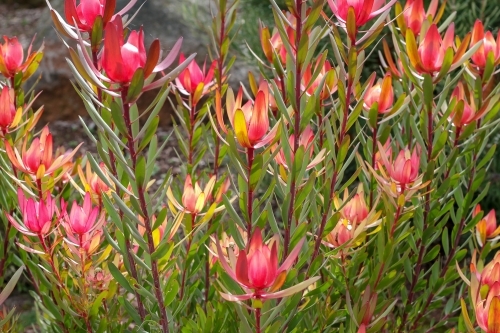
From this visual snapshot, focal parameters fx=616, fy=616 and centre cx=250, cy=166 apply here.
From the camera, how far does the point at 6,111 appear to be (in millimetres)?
1095

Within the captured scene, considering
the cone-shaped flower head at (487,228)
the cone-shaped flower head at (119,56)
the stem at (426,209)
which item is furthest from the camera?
the cone-shaped flower head at (487,228)

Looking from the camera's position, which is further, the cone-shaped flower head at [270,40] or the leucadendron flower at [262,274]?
the cone-shaped flower head at [270,40]

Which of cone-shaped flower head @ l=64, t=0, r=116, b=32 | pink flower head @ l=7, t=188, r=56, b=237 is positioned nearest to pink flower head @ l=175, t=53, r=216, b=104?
pink flower head @ l=7, t=188, r=56, b=237

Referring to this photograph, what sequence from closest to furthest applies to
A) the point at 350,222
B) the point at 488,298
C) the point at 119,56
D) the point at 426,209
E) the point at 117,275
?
the point at 119,56, the point at 488,298, the point at 117,275, the point at 350,222, the point at 426,209

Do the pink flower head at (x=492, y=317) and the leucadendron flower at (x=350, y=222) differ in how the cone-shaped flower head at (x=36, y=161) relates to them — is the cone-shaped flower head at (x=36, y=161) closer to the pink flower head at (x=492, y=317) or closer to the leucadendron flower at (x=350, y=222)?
the leucadendron flower at (x=350, y=222)

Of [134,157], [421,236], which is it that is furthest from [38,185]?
[421,236]

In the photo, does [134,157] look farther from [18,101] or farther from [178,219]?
[18,101]

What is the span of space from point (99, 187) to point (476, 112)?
27.7 inches

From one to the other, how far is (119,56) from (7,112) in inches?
21.2

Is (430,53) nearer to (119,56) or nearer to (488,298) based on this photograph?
(488,298)

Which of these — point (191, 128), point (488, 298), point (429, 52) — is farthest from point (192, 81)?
point (488, 298)

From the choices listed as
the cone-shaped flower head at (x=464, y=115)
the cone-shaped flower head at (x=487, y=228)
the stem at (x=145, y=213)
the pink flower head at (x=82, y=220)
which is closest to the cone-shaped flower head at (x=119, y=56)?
the stem at (x=145, y=213)

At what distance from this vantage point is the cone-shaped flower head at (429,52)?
92 centimetres

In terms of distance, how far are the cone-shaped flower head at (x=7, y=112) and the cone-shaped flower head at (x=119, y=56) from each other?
1.56 feet
